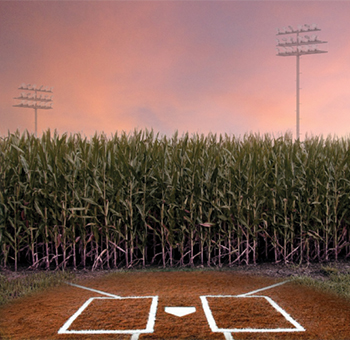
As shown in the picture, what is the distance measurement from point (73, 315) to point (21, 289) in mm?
1907

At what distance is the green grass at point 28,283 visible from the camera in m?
6.04

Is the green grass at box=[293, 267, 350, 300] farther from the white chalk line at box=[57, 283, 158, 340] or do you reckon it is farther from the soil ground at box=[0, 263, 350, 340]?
the white chalk line at box=[57, 283, 158, 340]

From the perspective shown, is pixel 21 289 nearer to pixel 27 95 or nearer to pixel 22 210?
pixel 22 210

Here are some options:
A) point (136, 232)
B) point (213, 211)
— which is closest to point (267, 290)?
point (213, 211)

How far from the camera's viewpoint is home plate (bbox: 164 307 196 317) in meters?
4.80

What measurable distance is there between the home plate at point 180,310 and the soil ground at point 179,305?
0.26ft

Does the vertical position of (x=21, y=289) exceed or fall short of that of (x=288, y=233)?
it falls short

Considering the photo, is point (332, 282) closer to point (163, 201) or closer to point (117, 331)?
point (163, 201)

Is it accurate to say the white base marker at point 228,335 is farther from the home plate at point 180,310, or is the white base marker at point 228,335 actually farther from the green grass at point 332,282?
the green grass at point 332,282

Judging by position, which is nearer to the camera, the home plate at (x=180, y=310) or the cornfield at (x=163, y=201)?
the home plate at (x=180, y=310)

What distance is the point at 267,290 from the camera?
6.00m

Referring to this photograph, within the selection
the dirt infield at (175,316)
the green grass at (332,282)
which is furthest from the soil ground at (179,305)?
the green grass at (332,282)

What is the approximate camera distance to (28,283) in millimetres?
6598

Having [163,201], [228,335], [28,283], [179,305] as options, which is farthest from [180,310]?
[28,283]
